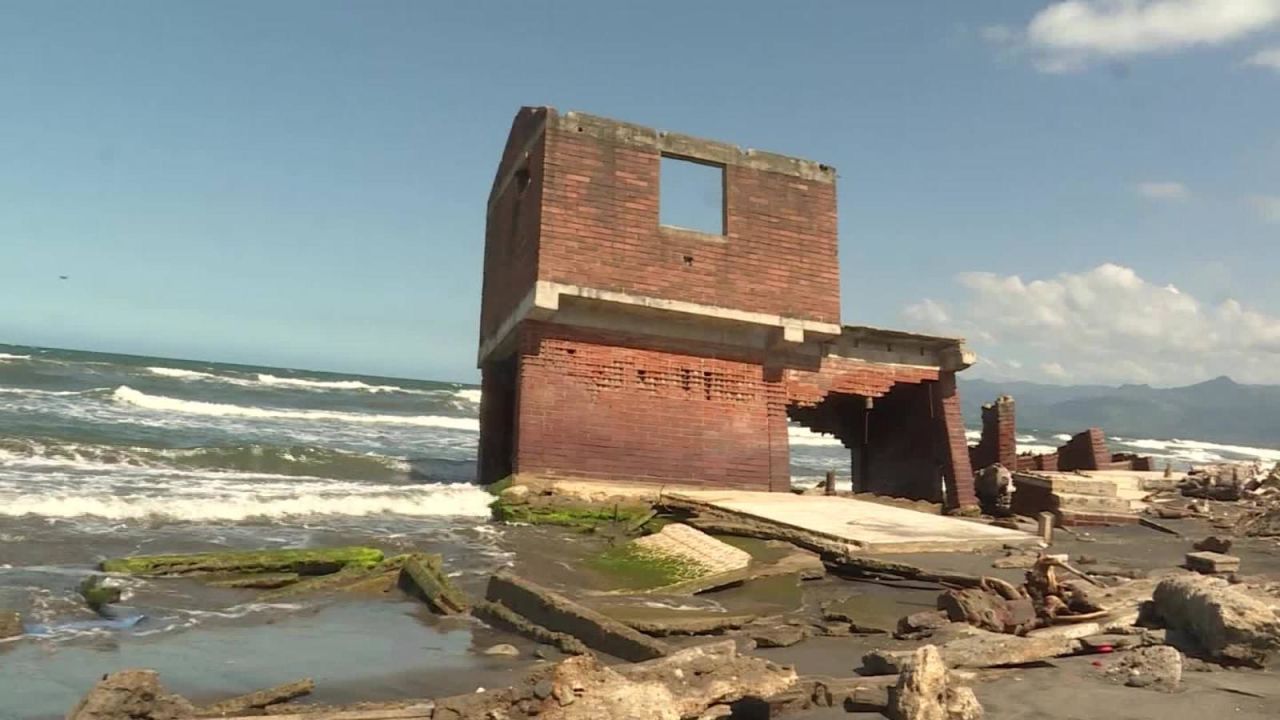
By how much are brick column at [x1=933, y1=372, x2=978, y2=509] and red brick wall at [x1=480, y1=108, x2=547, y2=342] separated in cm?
709

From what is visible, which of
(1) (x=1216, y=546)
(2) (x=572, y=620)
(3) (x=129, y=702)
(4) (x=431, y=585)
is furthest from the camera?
(1) (x=1216, y=546)

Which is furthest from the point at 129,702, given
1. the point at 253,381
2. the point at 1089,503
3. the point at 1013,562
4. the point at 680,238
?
the point at 253,381

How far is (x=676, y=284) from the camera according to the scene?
12711 mm

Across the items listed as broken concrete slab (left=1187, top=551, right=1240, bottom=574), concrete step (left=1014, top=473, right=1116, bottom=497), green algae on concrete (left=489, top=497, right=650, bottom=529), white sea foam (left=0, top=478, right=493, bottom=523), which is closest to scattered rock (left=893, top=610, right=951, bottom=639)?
broken concrete slab (left=1187, top=551, right=1240, bottom=574)

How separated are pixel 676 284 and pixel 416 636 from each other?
7606 millimetres

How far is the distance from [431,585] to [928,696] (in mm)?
4202

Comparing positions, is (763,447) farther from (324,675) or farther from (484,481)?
(324,675)

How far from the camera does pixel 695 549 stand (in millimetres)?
8641

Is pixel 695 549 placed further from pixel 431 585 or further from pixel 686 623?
pixel 686 623

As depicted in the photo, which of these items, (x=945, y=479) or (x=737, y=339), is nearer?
(x=737, y=339)

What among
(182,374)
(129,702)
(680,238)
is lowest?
(129,702)

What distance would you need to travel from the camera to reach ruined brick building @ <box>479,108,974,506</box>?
12250 millimetres

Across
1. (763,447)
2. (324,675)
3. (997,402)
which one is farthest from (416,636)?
(997,402)

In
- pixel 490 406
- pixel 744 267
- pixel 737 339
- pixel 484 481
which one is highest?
pixel 744 267
